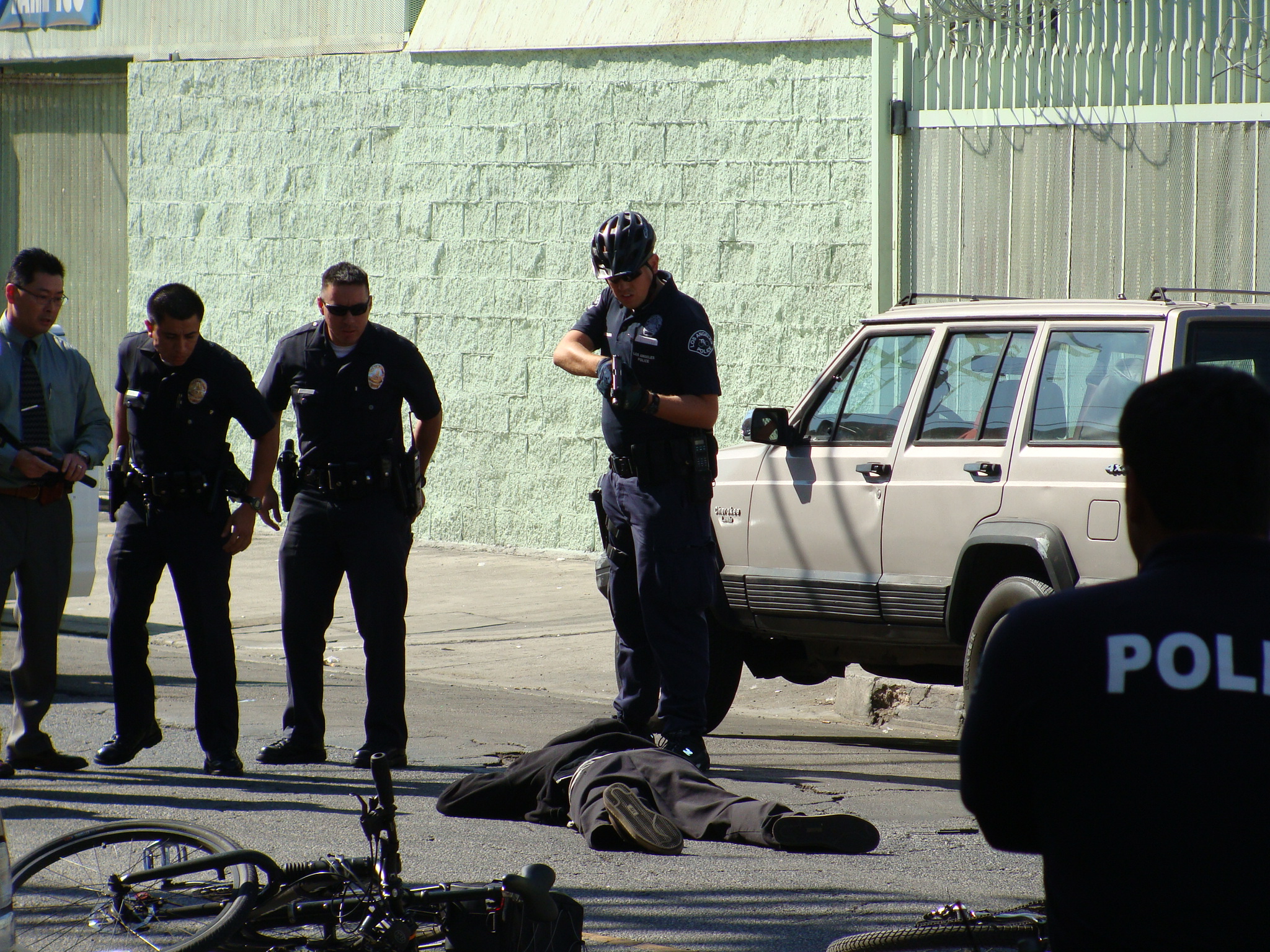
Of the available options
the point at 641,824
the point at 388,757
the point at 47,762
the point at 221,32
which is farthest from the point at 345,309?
the point at 221,32

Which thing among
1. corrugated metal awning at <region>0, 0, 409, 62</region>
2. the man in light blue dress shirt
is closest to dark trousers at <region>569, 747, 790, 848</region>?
the man in light blue dress shirt

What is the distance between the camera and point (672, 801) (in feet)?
19.0

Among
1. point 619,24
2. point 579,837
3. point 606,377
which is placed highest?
point 619,24

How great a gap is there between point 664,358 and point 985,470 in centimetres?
136

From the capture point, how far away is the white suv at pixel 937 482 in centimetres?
656

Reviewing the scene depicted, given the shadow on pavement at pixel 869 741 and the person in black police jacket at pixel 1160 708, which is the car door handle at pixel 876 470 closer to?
the shadow on pavement at pixel 869 741

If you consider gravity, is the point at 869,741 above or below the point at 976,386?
below

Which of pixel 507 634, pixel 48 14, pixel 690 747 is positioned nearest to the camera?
pixel 690 747

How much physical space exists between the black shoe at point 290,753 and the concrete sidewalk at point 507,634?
7.17 ft

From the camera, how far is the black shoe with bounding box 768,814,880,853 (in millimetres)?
5418

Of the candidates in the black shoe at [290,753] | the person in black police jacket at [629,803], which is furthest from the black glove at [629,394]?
the black shoe at [290,753]

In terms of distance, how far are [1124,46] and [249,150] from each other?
7.82 meters

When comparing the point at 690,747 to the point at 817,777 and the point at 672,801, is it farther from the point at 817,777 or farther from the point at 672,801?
the point at 672,801

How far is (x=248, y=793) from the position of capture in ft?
20.5
